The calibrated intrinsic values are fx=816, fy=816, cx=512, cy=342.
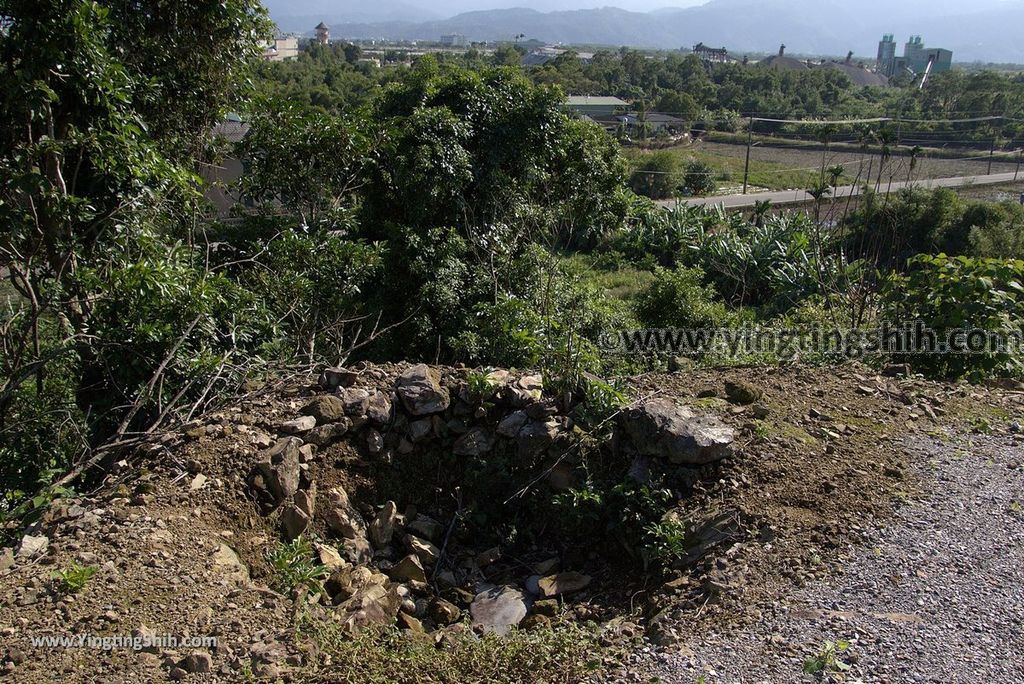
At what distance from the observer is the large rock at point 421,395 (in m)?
4.45

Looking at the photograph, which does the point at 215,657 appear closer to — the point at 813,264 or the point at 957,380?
the point at 957,380

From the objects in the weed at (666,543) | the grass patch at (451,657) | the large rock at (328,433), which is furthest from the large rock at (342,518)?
the weed at (666,543)

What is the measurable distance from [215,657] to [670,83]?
74.6 meters

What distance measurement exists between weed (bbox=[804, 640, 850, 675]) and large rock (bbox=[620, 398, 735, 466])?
1.15m

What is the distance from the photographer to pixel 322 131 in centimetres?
745

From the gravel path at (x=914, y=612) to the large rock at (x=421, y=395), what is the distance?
6.19ft

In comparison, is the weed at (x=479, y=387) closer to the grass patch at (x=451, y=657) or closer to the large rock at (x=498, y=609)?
the large rock at (x=498, y=609)

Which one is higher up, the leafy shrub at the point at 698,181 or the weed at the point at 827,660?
the weed at the point at 827,660

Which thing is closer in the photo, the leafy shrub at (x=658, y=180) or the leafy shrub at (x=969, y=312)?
the leafy shrub at (x=969, y=312)

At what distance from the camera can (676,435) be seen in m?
4.04

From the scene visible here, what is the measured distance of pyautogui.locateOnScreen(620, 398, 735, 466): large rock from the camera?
403 cm

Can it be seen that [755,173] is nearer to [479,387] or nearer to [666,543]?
[479,387]

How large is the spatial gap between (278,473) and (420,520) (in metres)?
0.78

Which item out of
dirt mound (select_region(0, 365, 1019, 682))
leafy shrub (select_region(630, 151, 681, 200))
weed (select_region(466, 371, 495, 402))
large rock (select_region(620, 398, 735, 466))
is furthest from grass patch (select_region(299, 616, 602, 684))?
leafy shrub (select_region(630, 151, 681, 200))
